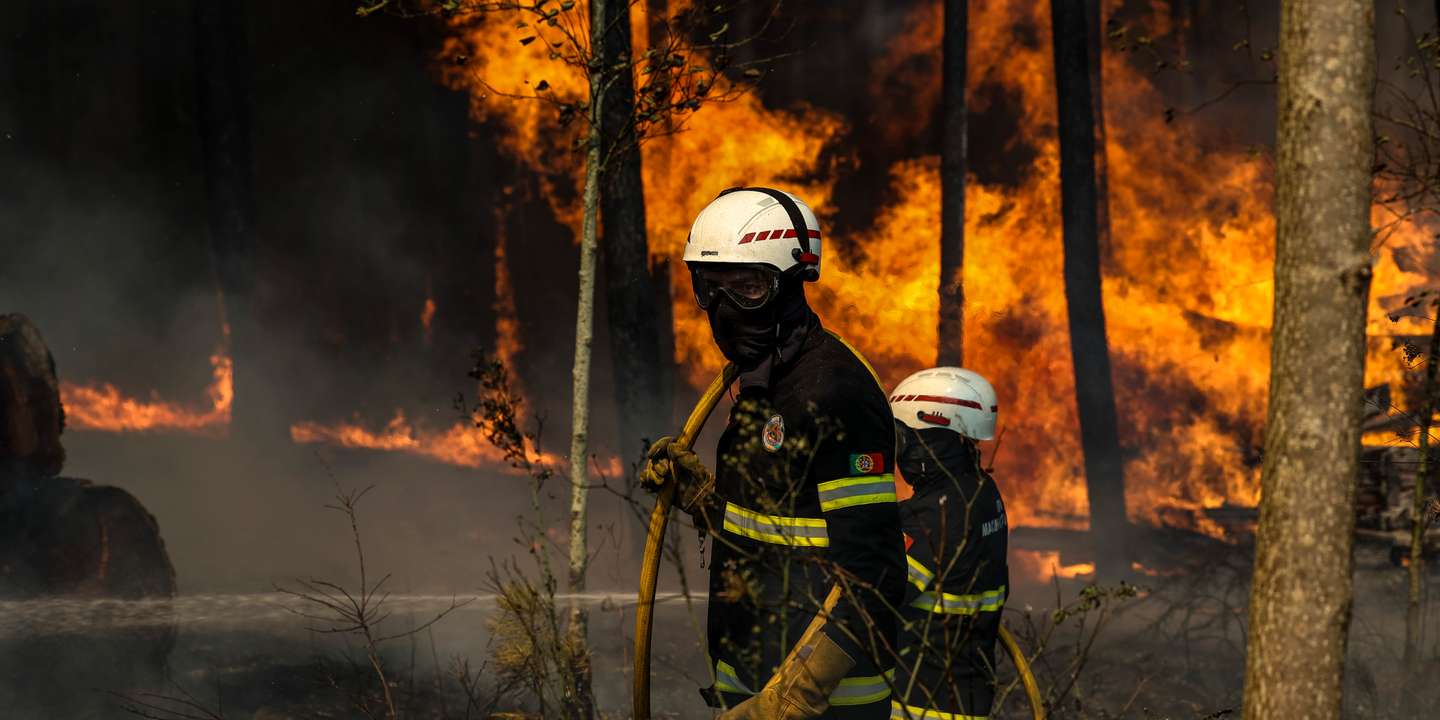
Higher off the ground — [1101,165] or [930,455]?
[1101,165]

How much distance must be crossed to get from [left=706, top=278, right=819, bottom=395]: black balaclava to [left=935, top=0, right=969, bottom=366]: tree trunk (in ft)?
31.5

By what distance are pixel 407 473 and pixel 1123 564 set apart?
8.31 metres

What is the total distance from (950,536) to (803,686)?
4.70 ft

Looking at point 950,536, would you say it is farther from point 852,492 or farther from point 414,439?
point 414,439

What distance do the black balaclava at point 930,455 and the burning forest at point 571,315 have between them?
6.69 ft

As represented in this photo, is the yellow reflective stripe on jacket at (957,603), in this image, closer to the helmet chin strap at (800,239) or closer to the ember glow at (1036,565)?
the helmet chin strap at (800,239)

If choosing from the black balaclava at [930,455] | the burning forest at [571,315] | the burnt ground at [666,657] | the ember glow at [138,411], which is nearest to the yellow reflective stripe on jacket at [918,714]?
the black balaclava at [930,455]

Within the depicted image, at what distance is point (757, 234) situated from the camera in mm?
4129

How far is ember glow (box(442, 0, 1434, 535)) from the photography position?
1384cm

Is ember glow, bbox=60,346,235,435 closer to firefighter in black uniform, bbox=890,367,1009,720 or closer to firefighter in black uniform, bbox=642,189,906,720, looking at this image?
firefighter in black uniform, bbox=890,367,1009,720

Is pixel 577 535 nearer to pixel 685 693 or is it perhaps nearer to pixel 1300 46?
pixel 685 693

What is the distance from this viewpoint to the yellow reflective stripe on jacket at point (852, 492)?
3.76 meters

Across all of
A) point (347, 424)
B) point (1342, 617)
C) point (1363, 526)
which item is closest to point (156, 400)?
point (347, 424)

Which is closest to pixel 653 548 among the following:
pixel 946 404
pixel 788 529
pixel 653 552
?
pixel 653 552
